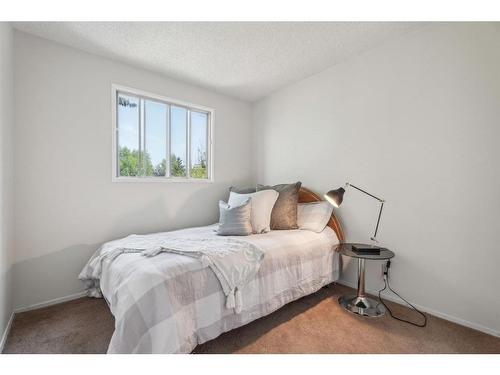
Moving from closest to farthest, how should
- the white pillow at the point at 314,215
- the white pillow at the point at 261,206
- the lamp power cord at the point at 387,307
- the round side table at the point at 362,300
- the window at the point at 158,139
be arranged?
the lamp power cord at the point at 387,307 → the round side table at the point at 362,300 → the white pillow at the point at 261,206 → the white pillow at the point at 314,215 → the window at the point at 158,139

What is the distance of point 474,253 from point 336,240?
42.4 inches

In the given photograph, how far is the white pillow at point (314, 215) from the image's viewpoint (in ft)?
8.27

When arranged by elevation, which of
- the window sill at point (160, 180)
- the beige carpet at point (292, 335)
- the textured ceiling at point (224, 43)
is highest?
the textured ceiling at point (224, 43)

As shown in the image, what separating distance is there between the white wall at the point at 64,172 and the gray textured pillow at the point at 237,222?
99 centimetres

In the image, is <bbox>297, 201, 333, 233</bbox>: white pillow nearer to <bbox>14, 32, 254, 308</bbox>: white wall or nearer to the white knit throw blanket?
the white knit throw blanket

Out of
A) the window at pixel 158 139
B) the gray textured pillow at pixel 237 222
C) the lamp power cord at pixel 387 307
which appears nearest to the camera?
the lamp power cord at pixel 387 307

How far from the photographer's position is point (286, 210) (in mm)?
2568

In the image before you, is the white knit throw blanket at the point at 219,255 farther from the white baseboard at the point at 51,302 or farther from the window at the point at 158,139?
the window at the point at 158,139

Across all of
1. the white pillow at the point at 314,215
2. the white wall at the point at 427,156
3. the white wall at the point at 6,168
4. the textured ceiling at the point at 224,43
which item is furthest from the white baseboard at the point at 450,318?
the white wall at the point at 6,168

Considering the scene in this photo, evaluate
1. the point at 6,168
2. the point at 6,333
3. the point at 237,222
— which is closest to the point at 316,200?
the point at 237,222

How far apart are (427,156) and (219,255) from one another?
1.97 metres

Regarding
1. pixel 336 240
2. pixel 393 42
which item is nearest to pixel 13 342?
pixel 336 240

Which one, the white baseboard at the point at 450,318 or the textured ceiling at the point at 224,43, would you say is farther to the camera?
the textured ceiling at the point at 224,43
